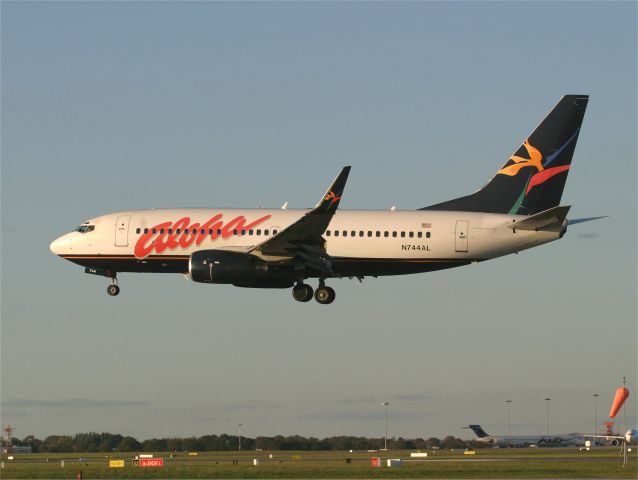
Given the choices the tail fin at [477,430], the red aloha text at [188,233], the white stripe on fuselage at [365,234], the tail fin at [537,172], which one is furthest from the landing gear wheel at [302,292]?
the tail fin at [477,430]

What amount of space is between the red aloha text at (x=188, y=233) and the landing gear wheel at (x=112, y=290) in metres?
3.81

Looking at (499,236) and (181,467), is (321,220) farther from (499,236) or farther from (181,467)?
(181,467)

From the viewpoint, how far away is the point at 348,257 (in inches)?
2633

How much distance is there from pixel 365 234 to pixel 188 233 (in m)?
9.97

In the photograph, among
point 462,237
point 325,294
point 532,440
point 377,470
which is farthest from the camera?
point 532,440

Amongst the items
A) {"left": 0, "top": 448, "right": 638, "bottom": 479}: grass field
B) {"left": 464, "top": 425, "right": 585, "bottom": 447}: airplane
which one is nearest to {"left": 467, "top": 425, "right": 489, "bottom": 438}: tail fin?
{"left": 464, "top": 425, "right": 585, "bottom": 447}: airplane

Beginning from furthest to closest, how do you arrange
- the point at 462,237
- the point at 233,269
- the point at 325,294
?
the point at 325,294 → the point at 462,237 → the point at 233,269

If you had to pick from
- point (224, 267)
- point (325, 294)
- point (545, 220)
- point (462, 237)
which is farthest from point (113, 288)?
point (545, 220)

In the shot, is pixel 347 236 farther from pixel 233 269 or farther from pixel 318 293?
pixel 233 269

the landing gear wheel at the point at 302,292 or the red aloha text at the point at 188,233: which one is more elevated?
the red aloha text at the point at 188,233

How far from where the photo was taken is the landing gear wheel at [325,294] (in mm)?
67688

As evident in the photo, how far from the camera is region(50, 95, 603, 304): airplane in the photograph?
65438 mm

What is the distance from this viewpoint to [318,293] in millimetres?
67875

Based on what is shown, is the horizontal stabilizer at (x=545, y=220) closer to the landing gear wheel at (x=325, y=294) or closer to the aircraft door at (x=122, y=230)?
the landing gear wheel at (x=325, y=294)
